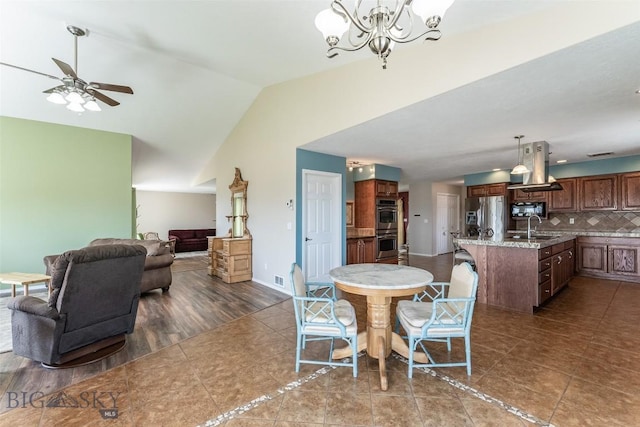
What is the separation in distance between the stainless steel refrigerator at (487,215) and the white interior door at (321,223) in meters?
3.81

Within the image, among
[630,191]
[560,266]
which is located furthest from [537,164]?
[630,191]

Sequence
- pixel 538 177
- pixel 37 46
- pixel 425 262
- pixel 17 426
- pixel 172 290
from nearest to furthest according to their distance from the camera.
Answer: pixel 17 426
pixel 37 46
pixel 538 177
pixel 172 290
pixel 425 262

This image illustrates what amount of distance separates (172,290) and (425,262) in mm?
6177

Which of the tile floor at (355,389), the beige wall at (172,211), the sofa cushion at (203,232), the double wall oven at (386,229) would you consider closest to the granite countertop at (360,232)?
the double wall oven at (386,229)

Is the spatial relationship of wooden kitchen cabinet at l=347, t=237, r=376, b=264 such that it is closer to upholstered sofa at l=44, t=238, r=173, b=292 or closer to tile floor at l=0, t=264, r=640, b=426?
tile floor at l=0, t=264, r=640, b=426

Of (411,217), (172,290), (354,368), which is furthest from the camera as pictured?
(411,217)

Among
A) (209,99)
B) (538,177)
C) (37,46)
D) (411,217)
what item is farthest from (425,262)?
(37,46)

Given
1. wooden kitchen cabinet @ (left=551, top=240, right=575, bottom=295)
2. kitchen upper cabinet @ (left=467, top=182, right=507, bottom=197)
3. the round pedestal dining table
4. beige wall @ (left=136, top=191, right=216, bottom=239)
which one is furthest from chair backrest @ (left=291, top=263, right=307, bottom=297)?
beige wall @ (left=136, top=191, right=216, bottom=239)

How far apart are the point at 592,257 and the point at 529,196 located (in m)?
1.73

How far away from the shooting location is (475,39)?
7.90ft

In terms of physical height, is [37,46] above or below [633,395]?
above

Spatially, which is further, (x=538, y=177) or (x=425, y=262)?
(x=425, y=262)

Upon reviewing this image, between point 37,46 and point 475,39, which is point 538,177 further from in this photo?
point 37,46

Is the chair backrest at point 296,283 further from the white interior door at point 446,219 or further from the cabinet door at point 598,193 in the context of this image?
the white interior door at point 446,219
